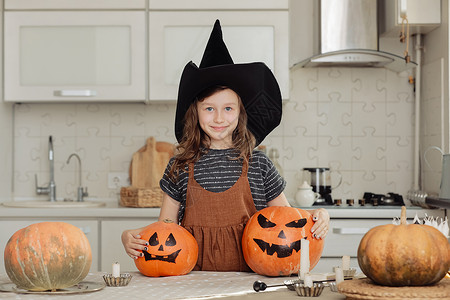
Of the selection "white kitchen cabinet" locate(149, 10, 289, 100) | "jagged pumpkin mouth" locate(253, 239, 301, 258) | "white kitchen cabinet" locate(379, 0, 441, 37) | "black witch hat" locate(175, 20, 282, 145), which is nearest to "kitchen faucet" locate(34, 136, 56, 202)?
"white kitchen cabinet" locate(149, 10, 289, 100)

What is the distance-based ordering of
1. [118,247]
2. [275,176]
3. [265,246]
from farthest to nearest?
[118,247] < [275,176] < [265,246]

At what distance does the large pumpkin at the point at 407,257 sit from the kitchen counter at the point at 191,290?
0.14m

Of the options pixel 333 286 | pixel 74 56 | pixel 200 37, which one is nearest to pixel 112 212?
pixel 74 56

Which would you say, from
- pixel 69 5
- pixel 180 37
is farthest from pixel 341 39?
pixel 69 5

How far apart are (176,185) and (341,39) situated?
1720 millimetres

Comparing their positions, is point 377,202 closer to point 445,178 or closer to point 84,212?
point 445,178

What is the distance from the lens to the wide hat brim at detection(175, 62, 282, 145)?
1800mm

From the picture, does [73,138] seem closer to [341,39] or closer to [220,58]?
[341,39]

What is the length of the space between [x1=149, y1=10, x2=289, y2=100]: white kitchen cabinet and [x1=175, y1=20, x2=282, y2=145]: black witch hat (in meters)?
1.22

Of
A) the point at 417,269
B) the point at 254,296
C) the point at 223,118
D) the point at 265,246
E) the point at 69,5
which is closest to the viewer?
the point at 417,269

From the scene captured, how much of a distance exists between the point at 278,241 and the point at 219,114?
0.49 metres

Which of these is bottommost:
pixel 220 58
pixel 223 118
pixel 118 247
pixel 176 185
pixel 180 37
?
pixel 118 247

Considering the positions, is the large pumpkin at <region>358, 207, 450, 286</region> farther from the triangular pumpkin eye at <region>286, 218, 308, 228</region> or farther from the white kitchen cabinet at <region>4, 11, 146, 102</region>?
the white kitchen cabinet at <region>4, 11, 146, 102</region>

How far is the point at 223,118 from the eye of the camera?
1810 mm
